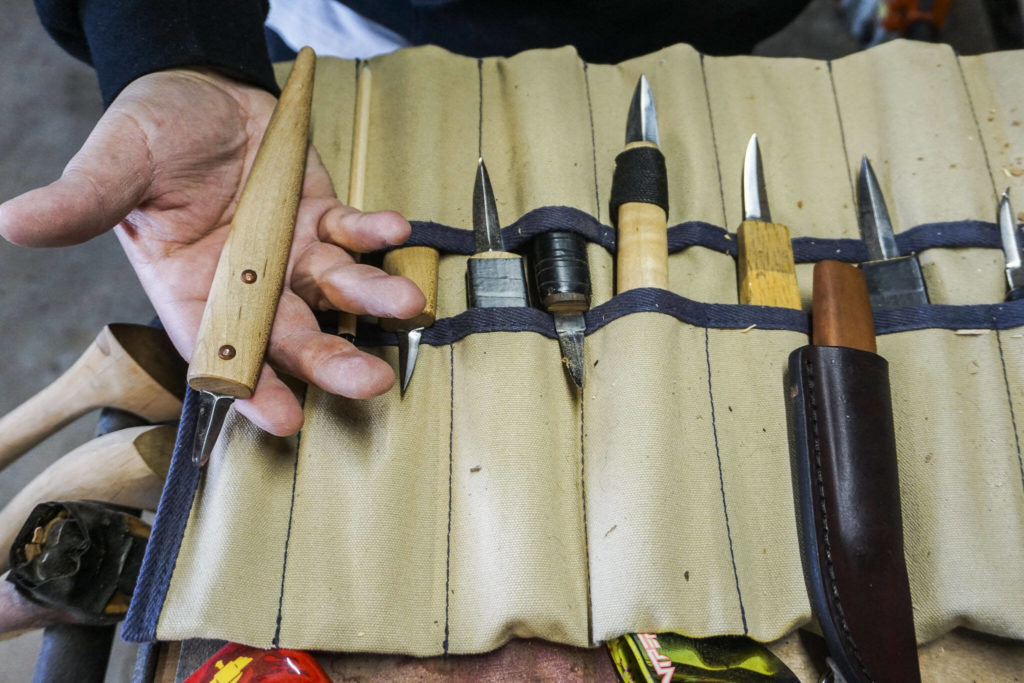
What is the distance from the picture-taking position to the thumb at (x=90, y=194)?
0.66 metres

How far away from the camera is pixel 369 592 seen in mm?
737

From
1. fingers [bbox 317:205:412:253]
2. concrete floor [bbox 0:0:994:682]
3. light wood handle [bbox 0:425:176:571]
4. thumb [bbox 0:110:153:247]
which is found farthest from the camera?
concrete floor [bbox 0:0:994:682]

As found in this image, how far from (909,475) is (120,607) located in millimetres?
993

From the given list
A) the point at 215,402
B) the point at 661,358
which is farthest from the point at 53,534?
the point at 661,358

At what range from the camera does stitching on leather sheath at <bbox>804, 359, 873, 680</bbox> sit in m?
0.72

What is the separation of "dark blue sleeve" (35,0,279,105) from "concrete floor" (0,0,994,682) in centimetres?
123

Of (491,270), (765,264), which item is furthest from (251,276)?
(765,264)

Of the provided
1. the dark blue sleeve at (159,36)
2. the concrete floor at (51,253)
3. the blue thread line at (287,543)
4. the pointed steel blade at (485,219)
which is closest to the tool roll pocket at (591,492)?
the blue thread line at (287,543)

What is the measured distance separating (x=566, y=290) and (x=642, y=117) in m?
0.32

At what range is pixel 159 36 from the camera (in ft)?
2.94

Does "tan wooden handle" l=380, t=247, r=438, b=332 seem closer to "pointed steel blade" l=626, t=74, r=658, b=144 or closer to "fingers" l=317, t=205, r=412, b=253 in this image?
"fingers" l=317, t=205, r=412, b=253

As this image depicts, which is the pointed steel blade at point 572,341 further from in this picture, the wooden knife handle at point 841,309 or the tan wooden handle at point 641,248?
the wooden knife handle at point 841,309

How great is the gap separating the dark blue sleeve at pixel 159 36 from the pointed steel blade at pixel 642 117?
53cm

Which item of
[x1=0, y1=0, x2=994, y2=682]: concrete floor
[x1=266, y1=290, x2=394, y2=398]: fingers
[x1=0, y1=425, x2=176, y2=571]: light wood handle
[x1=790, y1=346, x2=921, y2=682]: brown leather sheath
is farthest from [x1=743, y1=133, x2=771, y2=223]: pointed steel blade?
[x1=0, y1=0, x2=994, y2=682]: concrete floor
